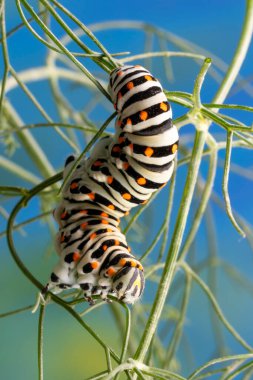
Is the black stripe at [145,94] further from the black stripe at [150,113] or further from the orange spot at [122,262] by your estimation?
the orange spot at [122,262]

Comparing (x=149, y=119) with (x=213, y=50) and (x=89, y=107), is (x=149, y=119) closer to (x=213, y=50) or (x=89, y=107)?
(x=89, y=107)

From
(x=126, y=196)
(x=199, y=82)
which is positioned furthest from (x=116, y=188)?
(x=199, y=82)

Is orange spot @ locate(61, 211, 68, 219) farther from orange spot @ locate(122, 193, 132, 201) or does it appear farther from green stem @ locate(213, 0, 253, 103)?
green stem @ locate(213, 0, 253, 103)

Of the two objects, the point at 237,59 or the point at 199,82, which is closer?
the point at 199,82

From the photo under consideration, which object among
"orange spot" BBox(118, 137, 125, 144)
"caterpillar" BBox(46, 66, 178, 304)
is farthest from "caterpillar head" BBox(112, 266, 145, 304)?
"orange spot" BBox(118, 137, 125, 144)

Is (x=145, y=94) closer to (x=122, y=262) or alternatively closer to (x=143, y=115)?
(x=143, y=115)

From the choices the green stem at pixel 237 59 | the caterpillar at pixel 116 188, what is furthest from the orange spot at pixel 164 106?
the green stem at pixel 237 59

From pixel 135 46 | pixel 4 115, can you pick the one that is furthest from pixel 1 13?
pixel 135 46
